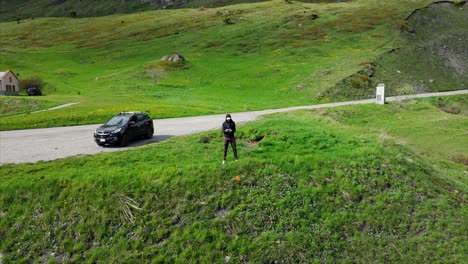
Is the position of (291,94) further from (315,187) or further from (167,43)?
(167,43)

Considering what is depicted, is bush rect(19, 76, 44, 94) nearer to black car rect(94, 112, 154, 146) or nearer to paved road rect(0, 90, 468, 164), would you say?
paved road rect(0, 90, 468, 164)

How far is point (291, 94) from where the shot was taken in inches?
2640

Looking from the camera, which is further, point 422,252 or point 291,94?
point 291,94

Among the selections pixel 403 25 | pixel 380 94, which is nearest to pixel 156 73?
pixel 380 94

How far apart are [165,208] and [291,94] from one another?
5251cm

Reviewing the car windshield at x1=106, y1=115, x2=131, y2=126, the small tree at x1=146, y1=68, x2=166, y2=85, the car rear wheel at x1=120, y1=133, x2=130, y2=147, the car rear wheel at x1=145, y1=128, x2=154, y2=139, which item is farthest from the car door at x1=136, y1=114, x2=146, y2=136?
the small tree at x1=146, y1=68, x2=166, y2=85

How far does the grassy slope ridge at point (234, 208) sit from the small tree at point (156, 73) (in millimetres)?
64725

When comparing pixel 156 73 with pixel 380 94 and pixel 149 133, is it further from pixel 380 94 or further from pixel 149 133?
pixel 149 133

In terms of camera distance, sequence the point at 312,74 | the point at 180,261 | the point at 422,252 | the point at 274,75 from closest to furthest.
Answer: the point at 180,261
the point at 422,252
the point at 312,74
the point at 274,75

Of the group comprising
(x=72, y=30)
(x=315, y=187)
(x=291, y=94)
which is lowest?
(x=291, y=94)

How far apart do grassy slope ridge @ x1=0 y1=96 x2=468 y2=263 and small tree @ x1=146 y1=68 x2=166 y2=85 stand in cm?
6473

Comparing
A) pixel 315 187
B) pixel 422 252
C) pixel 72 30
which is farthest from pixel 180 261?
pixel 72 30

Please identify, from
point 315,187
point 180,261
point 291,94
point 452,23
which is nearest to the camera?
point 180,261

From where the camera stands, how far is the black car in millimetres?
26375
